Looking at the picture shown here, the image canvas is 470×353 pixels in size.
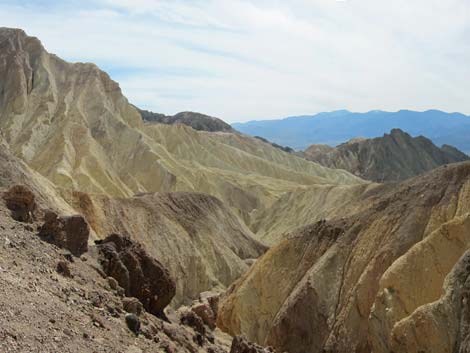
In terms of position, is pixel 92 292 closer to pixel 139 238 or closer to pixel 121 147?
pixel 139 238

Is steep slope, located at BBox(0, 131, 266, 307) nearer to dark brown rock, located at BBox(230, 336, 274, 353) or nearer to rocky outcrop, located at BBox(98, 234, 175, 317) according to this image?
rocky outcrop, located at BBox(98, 234, 175, 317)

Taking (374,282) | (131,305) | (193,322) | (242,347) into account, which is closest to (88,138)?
(374,282)

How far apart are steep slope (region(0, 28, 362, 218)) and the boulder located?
4951 centimetres

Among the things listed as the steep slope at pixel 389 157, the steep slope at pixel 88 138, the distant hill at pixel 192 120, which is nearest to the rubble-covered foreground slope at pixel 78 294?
the steep slope at pixel 88 138

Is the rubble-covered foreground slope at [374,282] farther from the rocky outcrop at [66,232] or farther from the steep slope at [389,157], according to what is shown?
the steep slope at [389,157]

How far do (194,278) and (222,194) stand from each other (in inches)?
1799

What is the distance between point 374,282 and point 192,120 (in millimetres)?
162617

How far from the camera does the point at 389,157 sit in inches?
5994

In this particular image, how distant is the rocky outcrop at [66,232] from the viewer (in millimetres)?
19672

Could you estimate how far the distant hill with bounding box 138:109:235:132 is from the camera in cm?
18450

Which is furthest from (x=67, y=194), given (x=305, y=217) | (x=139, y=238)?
(x=305, y=217)

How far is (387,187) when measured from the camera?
7775 cm

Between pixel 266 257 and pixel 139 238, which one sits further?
pixel 139 238

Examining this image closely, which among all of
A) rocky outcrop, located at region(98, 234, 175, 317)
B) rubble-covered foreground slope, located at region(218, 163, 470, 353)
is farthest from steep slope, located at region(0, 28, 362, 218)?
rocky outcrop, located at region(98, 234, 175, 317)
